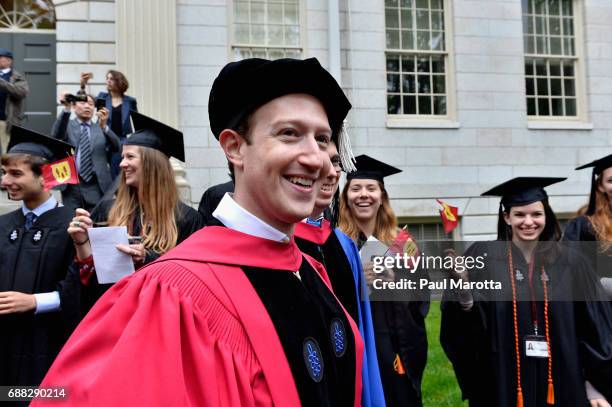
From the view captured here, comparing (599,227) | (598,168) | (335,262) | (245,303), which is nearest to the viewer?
(245,303)

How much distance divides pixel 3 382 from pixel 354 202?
8.41 ft

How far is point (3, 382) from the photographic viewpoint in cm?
331

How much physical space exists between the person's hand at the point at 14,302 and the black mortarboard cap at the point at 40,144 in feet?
3.24

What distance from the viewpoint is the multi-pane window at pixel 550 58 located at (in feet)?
40.3

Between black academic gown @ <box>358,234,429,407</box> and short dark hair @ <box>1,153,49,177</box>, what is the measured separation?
2.25 metres

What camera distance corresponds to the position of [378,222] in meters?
4.26

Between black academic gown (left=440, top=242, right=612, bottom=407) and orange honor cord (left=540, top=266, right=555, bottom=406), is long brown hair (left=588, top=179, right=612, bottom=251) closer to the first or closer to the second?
black academic gown (left=440, top=242, right=612, bottom=407)

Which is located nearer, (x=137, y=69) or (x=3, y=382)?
(x=3, y=382)

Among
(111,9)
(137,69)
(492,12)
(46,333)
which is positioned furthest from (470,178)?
(46,333)

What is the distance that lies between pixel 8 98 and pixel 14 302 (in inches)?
226

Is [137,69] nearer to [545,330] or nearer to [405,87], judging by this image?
[405,87]

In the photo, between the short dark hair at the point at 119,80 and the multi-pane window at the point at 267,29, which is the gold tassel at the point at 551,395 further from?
the multi-pane window at the point at 267,29

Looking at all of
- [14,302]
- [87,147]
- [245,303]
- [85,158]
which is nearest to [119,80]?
[87,147]

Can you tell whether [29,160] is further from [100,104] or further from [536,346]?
[536,346]
